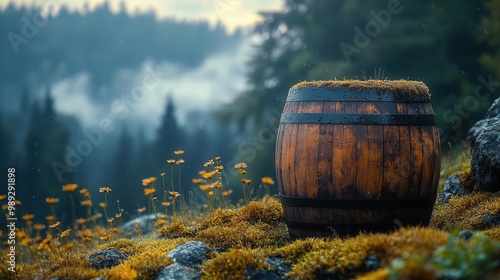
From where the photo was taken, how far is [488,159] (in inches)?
255

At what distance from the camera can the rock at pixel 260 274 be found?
16.1 ft

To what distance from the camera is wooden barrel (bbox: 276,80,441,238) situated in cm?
541

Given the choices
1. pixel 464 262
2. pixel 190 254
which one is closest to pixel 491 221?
pixel 464 262

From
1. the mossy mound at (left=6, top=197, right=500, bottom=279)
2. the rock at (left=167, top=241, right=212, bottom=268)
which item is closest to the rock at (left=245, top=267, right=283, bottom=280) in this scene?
the mossy mound at (left=6, top=197, right=500, bottom=279)

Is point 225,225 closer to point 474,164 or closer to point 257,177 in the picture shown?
point 474,164

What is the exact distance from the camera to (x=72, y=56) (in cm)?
8706

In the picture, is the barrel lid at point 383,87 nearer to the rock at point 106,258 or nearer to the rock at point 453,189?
the rock at point 453,189

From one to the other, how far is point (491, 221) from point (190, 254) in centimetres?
298

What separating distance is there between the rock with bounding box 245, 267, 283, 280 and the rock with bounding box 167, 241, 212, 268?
567mm

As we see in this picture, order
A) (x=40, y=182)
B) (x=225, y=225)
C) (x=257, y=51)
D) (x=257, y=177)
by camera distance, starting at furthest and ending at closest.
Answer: (x=40, y=182)
(x=257, y=51)
(x=257, y=177)
(x=225, y=225)

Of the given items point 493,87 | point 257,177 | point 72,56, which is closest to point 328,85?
point 493,87

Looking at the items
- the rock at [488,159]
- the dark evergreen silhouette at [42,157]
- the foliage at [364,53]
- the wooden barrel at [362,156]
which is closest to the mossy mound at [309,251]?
the rock at [488,159]

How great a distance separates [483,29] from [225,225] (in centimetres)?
1302

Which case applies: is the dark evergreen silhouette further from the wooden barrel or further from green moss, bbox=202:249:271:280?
green moss, bbox=202:249:271:280
